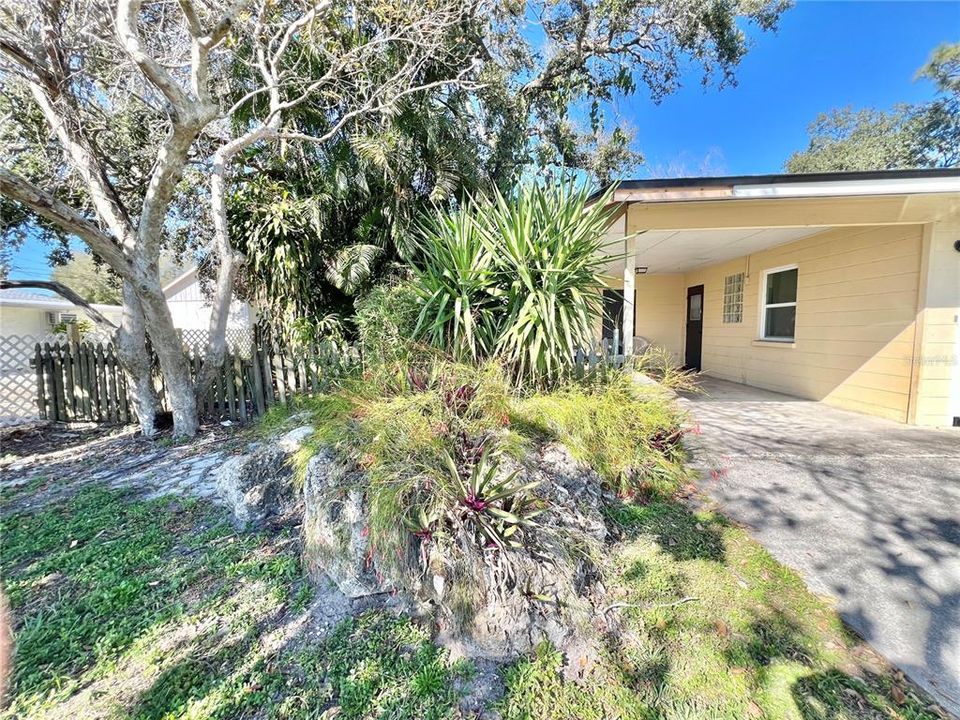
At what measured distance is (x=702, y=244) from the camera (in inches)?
251

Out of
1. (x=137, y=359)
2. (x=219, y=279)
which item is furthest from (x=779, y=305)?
(x=137, y=359)

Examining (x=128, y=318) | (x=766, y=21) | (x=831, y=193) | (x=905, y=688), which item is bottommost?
(x=905, y=688)

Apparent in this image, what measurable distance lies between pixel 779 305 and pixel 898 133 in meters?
17.4

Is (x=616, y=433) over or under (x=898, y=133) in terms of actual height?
under

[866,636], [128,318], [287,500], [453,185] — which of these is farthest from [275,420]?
[866,636]

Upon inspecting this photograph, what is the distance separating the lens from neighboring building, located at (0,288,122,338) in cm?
1509

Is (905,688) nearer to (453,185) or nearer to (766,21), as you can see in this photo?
(453,185)

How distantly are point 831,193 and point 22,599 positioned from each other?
7445 millimetres

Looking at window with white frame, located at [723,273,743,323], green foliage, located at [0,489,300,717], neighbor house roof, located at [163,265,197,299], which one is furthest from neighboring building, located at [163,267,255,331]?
window with white frame, located at [723,273,743,323]

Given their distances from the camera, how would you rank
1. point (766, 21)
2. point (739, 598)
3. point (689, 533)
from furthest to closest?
point (766, 21) → point (689, 533) → point (739, 598)

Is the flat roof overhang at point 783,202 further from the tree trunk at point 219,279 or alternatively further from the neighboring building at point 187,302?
the neighboring building at point 187,302

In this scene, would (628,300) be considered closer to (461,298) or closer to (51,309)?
(461,298)

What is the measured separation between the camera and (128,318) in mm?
4953

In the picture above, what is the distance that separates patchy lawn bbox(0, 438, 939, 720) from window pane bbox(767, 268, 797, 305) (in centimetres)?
585
